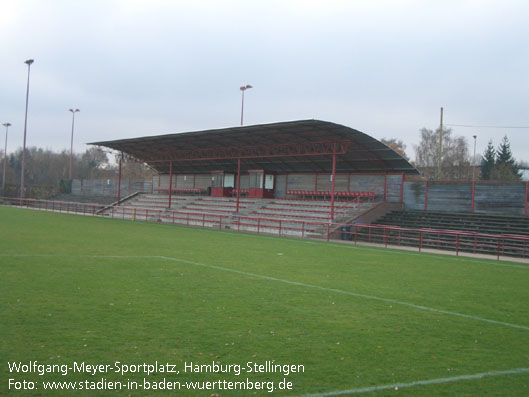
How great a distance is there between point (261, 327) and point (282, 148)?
2773 centimetres

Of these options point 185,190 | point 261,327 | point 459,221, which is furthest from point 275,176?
point 261,327

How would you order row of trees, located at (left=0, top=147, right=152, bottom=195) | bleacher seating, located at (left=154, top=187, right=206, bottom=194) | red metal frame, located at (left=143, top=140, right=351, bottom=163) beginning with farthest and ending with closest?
row of trees, located at (left=0, top=147, right=152, bottom=195) → bleacher seating, located at (left=154, top=187, right=206, bottom=194) → red metal frame, located at (left=143, top=140, right=351, bottom=163)

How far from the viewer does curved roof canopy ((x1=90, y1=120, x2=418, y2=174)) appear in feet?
90.5

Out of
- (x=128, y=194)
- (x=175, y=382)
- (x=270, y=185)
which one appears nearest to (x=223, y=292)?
(x=175, y=382)

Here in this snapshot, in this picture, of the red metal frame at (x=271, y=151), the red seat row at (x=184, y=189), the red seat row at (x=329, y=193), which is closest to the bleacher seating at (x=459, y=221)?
the red seat row at (x=329, y=193)

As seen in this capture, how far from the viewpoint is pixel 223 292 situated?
903cm

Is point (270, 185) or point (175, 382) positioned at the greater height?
point (270, 185)

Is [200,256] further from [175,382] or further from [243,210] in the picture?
[243,210]

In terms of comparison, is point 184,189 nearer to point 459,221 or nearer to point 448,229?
point 459,221

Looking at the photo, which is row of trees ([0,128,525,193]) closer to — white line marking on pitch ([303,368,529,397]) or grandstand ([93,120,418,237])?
grandstand ([93,120,418,237])

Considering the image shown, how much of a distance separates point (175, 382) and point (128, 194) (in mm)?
48354

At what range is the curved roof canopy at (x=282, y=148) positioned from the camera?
27.6 m

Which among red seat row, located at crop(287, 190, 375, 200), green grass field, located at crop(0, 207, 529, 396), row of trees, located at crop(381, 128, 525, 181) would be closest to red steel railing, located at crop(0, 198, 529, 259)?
red seat row, located at crop(287, 190, 375, 200)

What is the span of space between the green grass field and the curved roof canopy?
1554 centimetres
